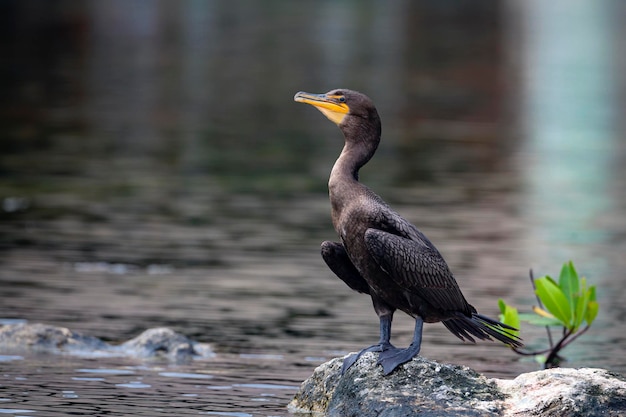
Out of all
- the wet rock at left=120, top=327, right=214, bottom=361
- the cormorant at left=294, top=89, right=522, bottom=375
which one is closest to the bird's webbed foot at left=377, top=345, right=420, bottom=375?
the cormorant at left=294, top=89, right=522, bottom=375

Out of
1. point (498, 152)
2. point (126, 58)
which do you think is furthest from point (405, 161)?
point (126, 58)

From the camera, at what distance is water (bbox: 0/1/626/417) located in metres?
11.4

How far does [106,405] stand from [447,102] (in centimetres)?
3294

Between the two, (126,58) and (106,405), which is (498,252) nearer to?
(106,405)

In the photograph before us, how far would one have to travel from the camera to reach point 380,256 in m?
8.81

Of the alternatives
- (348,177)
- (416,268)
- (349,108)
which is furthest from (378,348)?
(349,108)

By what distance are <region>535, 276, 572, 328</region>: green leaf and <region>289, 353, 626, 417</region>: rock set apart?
78.4 inches

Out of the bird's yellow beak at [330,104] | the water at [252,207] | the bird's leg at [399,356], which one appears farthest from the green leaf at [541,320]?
the bird's yellow beak at [330,104]

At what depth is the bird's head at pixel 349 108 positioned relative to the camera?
9.30 meters

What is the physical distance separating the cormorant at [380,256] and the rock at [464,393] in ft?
0.37

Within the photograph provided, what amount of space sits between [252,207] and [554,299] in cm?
983

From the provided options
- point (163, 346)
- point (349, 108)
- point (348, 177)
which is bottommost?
point (163, 346)

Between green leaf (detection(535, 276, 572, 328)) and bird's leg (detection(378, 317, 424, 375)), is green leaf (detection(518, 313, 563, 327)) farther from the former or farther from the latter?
bird's leg (detection(378, 317, 424, 375))

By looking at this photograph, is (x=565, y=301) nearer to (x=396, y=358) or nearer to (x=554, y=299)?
(x=554, y=299)
